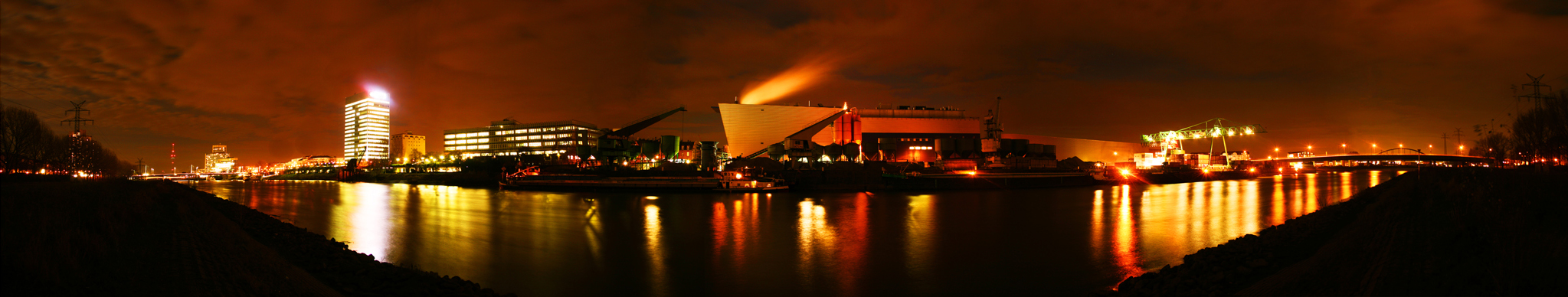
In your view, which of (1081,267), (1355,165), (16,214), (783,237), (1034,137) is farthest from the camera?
(1355,165)

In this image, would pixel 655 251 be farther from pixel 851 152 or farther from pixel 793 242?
pixel 851 152

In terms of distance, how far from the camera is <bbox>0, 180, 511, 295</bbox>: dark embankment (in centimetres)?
364

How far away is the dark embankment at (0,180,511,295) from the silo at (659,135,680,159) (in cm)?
4872

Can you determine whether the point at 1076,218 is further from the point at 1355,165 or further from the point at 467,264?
the point at 1355,165

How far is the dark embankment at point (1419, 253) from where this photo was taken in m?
3.94

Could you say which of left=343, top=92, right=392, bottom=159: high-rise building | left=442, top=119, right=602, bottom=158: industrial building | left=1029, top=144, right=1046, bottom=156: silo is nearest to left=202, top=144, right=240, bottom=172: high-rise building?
left=343, top=92, right=392, bottom=159: high-rise building

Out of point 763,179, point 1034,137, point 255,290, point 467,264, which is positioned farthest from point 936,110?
point 255,290

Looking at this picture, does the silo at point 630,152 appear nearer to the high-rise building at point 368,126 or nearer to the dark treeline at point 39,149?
the dark treeline at point 39,149

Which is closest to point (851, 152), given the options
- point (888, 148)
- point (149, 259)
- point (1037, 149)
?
point (888, 148)

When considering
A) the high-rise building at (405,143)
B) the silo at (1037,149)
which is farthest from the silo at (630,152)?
the high-rise building at (405,143)

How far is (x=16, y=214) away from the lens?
4453 millimetres

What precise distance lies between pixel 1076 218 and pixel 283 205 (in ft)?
103

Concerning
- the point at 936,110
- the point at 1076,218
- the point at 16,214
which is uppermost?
the point at 936,110

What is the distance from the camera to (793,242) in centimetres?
1255
